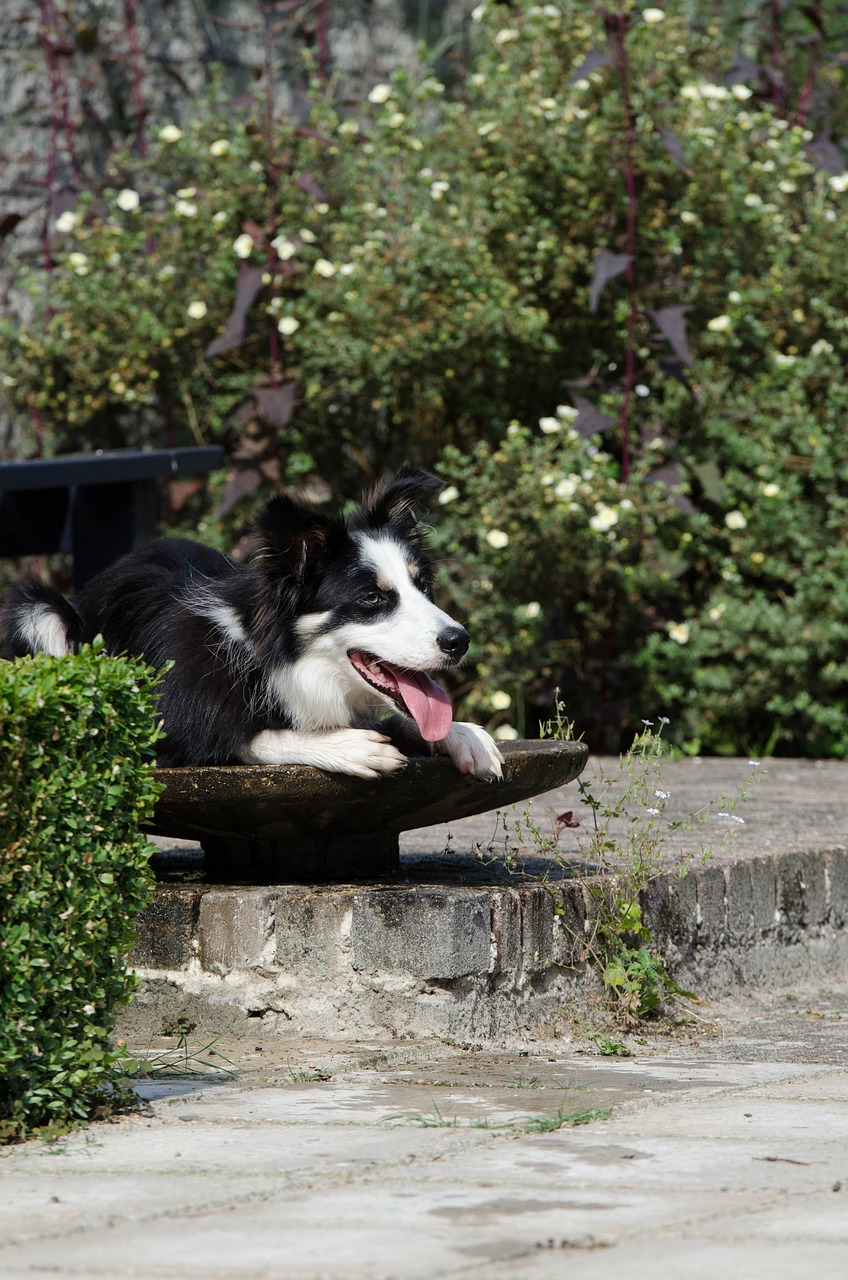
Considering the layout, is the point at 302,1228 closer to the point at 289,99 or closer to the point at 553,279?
the point at 553,279

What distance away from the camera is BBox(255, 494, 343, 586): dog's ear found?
12.5ft

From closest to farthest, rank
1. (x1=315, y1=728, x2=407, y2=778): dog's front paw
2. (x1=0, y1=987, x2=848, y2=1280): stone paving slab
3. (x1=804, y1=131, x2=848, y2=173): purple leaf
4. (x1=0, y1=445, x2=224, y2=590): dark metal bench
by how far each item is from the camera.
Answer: (x1=0, y1=987, x2=848, y2=1280): stone paving slab < (x1=315, y1=728, x2=407, y2=778): dog's front paw < (x1=0, y1=445, x2=224, y2=590): dark metal bench < (x1=804, y1=131, x2=848, y2=173): purple leaf

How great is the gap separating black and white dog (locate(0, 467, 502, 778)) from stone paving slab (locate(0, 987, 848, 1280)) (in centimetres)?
71

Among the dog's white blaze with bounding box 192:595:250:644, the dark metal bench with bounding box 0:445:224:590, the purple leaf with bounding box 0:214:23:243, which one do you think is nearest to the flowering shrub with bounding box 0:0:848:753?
the purple leaf with bounding box 0:214:23:243

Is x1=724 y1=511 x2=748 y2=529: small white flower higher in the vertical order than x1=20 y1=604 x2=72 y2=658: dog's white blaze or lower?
higher

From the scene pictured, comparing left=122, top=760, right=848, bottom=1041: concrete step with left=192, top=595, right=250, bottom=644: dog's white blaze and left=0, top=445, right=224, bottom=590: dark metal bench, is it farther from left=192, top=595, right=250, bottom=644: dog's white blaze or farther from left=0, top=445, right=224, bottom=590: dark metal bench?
left=0, top=445, right=224, bottom=590: dark metal bench

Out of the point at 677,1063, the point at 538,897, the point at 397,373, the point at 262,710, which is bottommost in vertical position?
the point at 677,1063

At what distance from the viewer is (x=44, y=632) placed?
14.2 ft

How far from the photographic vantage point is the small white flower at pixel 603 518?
7.25m

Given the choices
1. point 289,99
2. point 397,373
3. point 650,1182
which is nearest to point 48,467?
point 397,373

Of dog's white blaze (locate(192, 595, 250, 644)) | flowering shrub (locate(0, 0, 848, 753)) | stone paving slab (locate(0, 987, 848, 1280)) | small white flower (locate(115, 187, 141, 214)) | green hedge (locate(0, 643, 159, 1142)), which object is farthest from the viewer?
small white flower (locate(115, 187, 141, 214))

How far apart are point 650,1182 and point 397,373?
19.5ft

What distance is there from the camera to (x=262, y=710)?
394 centimetres

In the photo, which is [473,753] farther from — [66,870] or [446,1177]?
[446,1177]
